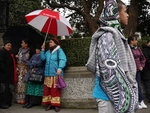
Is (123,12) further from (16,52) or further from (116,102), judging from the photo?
(16,52)

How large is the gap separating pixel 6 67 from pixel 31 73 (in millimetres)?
592

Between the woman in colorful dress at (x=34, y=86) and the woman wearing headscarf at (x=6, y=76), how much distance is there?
383mm

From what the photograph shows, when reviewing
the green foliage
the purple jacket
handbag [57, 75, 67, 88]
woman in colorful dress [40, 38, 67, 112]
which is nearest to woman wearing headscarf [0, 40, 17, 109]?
woman in colorful dress [40, 38, 67, 112]

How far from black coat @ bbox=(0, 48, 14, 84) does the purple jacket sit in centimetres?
278

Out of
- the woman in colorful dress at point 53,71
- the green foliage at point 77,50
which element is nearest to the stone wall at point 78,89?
the green foliage at point 77,50

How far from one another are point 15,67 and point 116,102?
505 cm

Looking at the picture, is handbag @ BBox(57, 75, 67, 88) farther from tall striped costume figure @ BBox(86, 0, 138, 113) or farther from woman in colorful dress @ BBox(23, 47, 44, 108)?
tall striped costume figure @ BBox(86, 0, 138, 113)

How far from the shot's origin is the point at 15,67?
717cm

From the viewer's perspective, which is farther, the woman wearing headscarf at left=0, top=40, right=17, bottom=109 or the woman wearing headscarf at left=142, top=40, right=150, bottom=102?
the woman wearing headscarf at left=142, top=40, right=150, bottom=102

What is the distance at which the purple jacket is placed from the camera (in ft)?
22.4

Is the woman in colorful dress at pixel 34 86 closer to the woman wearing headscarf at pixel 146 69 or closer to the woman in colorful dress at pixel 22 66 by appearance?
the woman in colorful dress at pixel 22 66

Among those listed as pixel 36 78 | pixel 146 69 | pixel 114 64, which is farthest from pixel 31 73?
pixel 114 64

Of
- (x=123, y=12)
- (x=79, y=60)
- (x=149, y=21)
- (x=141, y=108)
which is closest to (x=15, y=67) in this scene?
(x=79, y=60)

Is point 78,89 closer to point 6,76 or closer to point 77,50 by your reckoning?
point 77,50
